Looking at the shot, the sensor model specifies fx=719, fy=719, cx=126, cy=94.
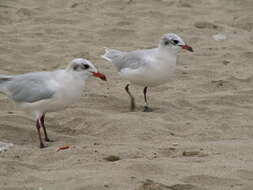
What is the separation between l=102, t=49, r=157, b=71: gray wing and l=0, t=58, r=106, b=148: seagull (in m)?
1.15

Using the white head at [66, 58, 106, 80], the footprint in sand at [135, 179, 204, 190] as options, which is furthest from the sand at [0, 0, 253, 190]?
the white head at [66, 58, 106, 80]

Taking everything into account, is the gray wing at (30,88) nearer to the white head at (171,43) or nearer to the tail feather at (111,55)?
the white head at (171,43)

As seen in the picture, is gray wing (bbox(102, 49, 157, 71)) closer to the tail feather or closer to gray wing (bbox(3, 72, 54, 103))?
the tail feather

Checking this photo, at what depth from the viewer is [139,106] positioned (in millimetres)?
7246

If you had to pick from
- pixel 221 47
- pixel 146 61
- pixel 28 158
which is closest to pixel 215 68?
pixel 221 47

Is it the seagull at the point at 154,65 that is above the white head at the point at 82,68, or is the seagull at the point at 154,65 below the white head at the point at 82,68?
below

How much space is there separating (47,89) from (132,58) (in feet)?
→ 5.18

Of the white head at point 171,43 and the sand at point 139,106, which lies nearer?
the sand at point 139,106

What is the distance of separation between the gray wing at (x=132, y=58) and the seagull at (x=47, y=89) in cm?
115

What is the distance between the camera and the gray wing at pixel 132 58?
7.10 m

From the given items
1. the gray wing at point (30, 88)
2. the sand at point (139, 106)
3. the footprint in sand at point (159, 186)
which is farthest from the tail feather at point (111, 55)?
the footprint in sand at point (159, 186)

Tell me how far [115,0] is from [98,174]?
21.3ft

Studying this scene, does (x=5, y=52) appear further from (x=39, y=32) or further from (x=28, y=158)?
(x=28, y=158)

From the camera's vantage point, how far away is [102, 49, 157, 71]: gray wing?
7.10m
